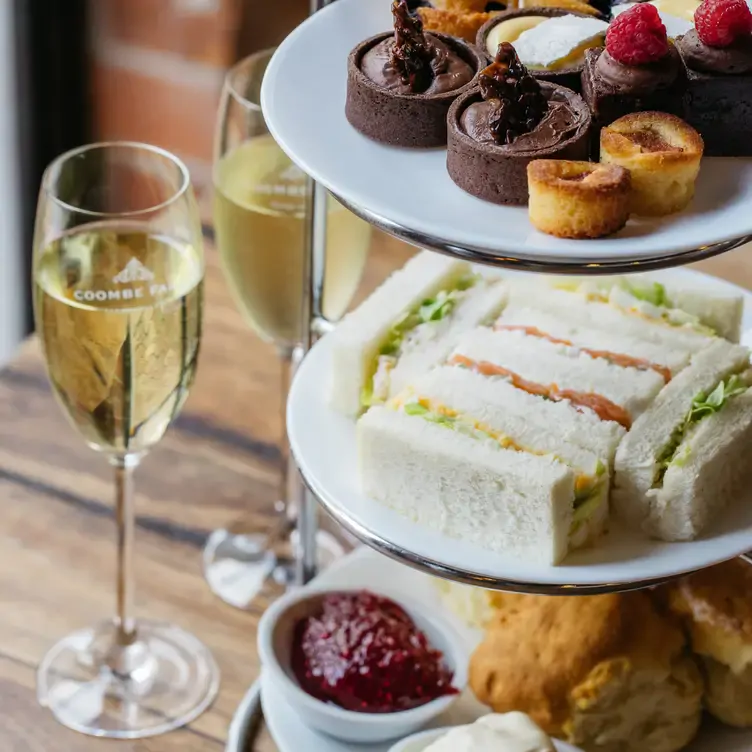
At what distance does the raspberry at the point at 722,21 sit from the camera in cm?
87

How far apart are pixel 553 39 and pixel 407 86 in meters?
0.11

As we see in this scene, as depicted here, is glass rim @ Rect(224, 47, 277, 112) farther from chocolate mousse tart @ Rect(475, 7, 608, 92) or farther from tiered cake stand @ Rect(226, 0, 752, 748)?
chocolate mousse tart @ Rect(475, 7, 608, 92)

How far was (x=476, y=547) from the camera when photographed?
1.01m

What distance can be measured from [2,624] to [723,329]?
762 millimetres

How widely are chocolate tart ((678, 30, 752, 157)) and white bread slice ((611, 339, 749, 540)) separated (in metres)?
0.24

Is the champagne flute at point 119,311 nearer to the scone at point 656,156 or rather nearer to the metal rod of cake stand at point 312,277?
the metal rod of cake stand at point 312,277

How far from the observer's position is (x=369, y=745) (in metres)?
1.16

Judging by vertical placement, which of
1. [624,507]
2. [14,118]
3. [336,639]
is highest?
[624,507]

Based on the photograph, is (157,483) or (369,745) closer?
(369,745)

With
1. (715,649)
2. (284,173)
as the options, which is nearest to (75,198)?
(284,173)

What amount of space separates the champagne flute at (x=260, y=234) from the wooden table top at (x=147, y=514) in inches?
2.2

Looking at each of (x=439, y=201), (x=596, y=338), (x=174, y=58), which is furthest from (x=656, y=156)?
(x=174, y=58)

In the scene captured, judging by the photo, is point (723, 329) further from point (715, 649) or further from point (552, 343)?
point (715, 649)

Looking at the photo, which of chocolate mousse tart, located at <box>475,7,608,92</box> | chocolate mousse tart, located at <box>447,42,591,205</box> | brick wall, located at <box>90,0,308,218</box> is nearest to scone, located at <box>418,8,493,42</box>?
chocolate mousse tart, located at <box>475,7,608,92</box>
